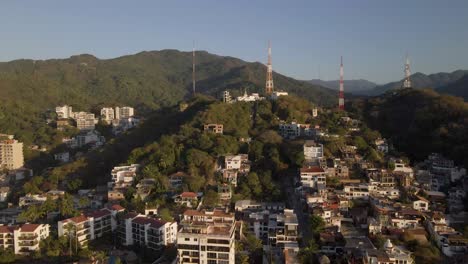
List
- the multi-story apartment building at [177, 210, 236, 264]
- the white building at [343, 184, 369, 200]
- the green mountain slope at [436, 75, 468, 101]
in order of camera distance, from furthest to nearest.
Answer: the green mountain slope at [436, 75, 468, 101]
the white building at [343, 184, 369, 200]
the multi-story apartment building at [177, 210, 236, 264]

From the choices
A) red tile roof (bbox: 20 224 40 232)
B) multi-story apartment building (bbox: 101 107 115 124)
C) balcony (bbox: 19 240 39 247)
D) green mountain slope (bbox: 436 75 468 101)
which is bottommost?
balcony (bbox: 19 240 39 247)

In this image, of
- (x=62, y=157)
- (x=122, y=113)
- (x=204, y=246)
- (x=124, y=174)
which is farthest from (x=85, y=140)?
(x=204, y=246)

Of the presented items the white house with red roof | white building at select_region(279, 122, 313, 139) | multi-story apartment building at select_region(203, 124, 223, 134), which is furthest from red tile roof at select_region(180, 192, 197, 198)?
white building at select_region(279, 122, 313, 139)

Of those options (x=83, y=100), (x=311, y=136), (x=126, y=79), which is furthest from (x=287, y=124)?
(x=126, y=79)

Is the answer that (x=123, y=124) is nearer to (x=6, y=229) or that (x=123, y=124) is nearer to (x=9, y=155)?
(x=9, y=155)

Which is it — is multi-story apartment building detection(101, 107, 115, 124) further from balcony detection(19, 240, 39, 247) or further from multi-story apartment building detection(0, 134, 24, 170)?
balcony detection(19, 240, 39, 247)

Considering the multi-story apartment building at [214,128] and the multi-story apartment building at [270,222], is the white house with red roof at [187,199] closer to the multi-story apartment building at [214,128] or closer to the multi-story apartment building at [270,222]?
the multi-story apartment building at [270,222]

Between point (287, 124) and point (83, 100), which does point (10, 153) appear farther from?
point (83, 100)
